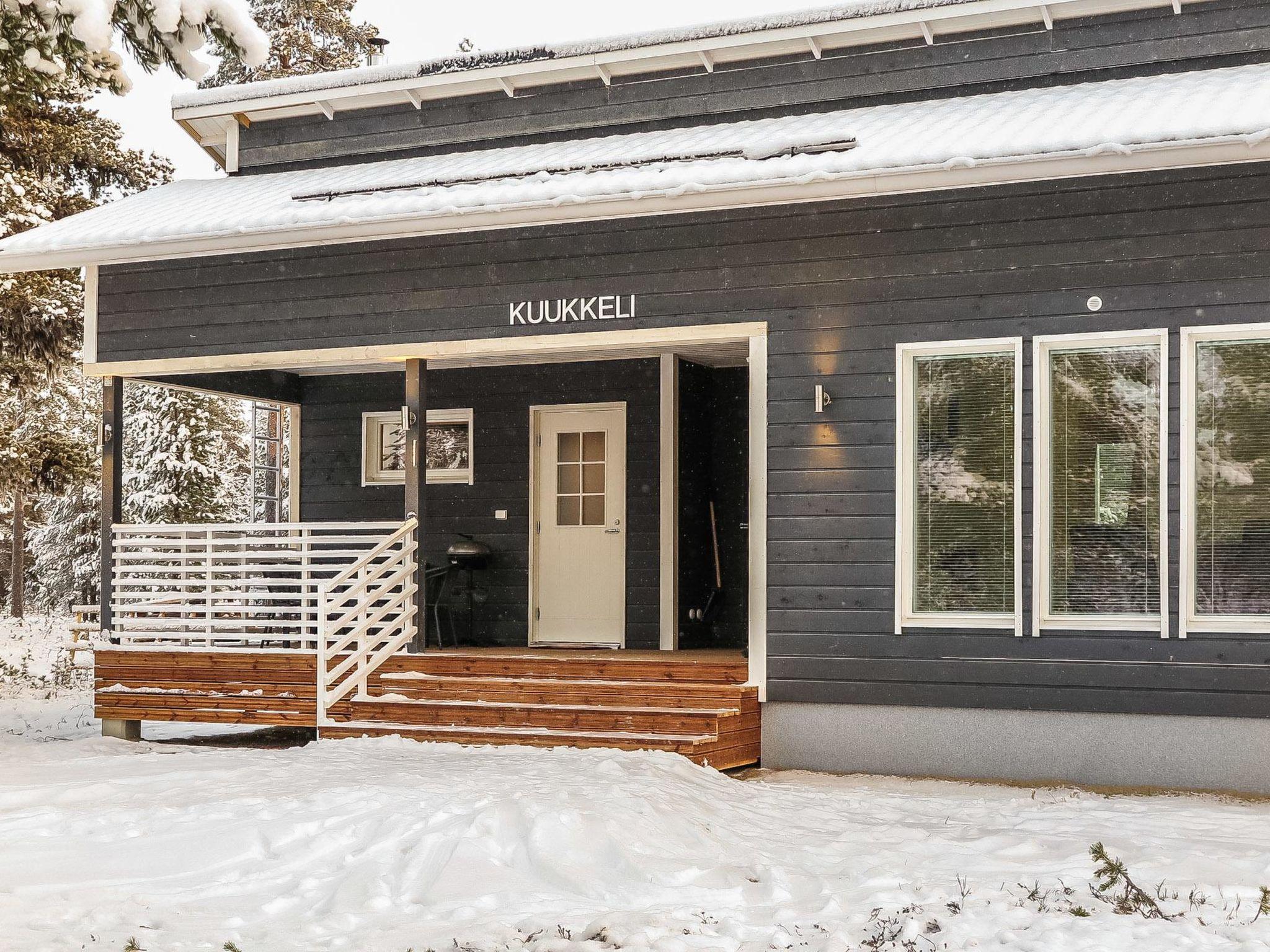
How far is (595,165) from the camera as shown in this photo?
8.96 m

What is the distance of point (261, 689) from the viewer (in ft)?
30.8

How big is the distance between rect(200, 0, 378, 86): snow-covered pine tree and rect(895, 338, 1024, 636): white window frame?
21961 mm

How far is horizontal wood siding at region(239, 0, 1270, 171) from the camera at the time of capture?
8.68 m

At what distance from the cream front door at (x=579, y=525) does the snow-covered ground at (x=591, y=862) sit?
12.0ft

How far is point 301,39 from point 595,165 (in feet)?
69.8

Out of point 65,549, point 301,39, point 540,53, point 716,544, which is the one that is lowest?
point 65,549

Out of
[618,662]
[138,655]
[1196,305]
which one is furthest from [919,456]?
[138,655]

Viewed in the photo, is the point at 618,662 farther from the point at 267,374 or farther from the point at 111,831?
the point at 267,374

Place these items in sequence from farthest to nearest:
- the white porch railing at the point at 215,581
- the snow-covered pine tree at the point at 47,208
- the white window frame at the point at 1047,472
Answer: the snow-covered pine tree at the point at 47,208, the white porch railing at the point at 215,581, the white window frame at the point at 1047,472

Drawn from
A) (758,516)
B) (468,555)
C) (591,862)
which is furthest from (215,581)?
(591,862)

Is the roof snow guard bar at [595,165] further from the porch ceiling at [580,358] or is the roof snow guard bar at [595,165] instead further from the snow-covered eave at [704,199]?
the porch ceiling at [580,358]

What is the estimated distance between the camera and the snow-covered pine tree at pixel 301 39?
90.8 ft

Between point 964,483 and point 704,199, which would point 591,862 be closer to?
point 964,483

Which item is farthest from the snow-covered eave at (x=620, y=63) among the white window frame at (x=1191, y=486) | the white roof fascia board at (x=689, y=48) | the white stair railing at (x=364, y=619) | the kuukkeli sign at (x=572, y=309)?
the white stair railing at (x=364, y=619)
